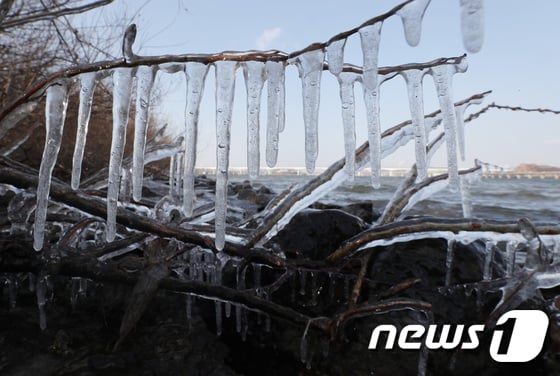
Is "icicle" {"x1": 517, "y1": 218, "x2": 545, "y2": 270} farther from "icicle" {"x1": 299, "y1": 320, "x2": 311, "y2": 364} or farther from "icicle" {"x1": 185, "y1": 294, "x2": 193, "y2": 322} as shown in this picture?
"icicle" {"x1": 185, "y1": 294, "x2": 193, "y2": 322}

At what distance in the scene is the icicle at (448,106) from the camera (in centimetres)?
146

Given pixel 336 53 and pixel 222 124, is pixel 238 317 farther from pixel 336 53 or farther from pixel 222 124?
pixel 336 53

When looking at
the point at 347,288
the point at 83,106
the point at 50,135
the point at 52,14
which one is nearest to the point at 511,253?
the point at 347,288

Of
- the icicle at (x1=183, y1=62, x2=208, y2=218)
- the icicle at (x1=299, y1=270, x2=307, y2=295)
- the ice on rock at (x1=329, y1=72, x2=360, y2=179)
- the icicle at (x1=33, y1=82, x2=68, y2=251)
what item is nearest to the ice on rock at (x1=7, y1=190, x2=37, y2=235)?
the icicle at (x1=33, y1=82, x2=68, y2=251)

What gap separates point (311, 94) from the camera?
1.44 meters

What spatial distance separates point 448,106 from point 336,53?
637 millimetres

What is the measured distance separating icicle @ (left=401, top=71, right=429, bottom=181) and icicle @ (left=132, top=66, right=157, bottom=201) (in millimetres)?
1073

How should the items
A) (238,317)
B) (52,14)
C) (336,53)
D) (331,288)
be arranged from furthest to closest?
(52,14)
(331,288)
(238,317)
(336,53)

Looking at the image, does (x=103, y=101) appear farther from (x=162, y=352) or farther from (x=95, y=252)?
(x=162, y=352)

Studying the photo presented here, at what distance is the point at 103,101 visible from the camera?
9281mm

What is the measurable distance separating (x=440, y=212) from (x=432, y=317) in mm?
7346

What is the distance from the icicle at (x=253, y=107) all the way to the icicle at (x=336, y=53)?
25 centimetres

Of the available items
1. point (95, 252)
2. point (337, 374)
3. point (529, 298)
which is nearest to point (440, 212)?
point (529, 298)

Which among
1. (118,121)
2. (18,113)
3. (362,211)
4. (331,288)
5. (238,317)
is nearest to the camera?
(118,121)
